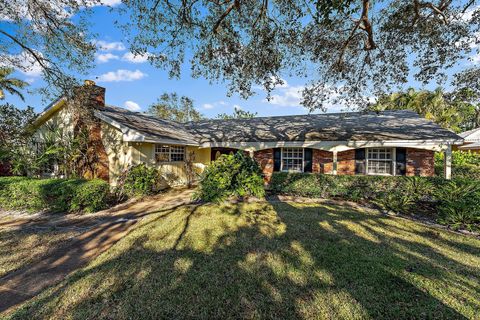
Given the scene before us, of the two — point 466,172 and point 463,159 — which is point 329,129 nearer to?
point 466,172

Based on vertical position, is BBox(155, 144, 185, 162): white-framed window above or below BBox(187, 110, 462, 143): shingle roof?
below

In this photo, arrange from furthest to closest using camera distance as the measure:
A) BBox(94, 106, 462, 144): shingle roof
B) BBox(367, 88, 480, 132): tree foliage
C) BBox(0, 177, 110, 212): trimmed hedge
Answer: BBox(367, 88, 480, 132): tree foliage → BBox(94, 106, 462, 144): shingle roof → BBox(0, 177, 110, 212): trimmed hedge

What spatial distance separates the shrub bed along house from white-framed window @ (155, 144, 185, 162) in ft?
20.3

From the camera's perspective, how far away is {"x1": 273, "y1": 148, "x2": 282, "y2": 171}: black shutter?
13445 mm

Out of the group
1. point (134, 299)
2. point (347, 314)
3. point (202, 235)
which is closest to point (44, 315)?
point (134, 299)

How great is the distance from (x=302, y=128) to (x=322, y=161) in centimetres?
268

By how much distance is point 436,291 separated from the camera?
3.40 meters

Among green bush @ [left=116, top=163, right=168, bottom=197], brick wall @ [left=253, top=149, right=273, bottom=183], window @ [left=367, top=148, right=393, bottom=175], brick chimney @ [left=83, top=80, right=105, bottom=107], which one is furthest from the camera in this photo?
brick wall @ [left=253, top=149, right=273, bottom=183]

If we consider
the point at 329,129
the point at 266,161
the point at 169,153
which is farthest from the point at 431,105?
the point at 169,153

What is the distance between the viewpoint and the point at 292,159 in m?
13.3

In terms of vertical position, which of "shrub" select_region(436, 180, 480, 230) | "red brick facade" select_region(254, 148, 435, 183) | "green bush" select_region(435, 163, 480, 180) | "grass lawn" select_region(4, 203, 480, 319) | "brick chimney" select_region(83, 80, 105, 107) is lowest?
"grass lawn" select_region(4, 203, 480, 319)

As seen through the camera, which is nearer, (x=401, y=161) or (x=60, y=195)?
(x=60, y=195)

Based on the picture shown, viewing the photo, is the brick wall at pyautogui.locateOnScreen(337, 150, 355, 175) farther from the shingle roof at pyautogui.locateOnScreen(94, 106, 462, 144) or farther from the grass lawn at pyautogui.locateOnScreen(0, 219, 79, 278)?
the grass lawn at pyautogui.locateOnScreen(0, 219, 79, 278)

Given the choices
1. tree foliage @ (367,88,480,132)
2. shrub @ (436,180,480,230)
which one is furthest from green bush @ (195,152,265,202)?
tree foliage @ (367,88,480,132)
